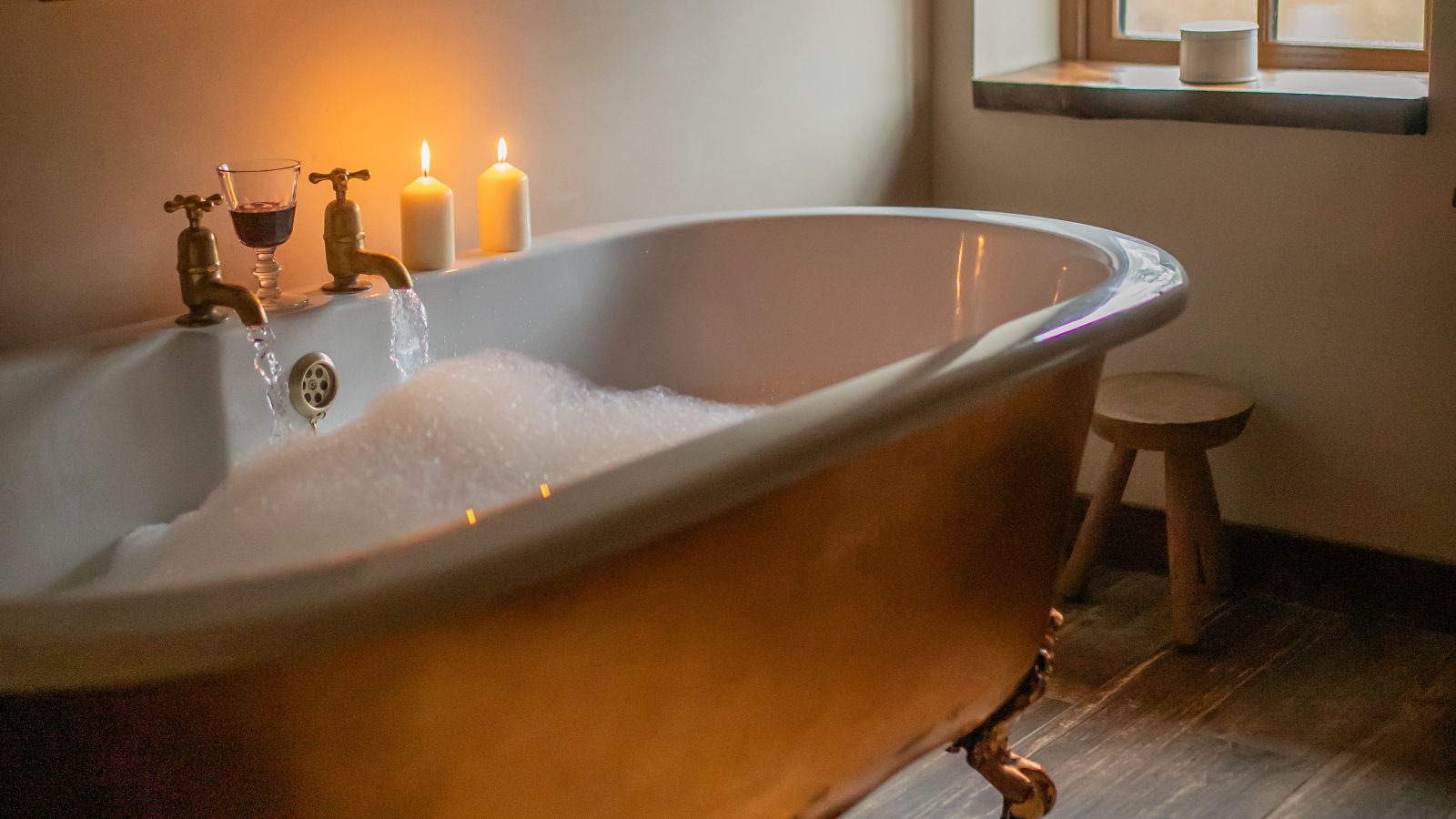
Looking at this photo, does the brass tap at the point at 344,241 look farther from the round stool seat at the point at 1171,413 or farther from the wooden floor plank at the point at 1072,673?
the round stool seat at the point at 1171,413

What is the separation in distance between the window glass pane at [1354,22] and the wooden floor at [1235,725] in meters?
0.93

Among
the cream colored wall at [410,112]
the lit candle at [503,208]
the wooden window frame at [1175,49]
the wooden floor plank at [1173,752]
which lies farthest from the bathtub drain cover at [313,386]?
the wooden window frame at [1175,49]

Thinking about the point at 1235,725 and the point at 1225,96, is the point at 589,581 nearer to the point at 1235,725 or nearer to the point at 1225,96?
the point at 1235,725

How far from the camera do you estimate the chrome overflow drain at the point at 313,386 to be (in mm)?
1612

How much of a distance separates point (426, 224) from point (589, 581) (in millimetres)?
921

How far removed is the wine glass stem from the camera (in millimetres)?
1635

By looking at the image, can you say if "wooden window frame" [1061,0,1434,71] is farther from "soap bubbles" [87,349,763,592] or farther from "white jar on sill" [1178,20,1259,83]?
"soap bubbles" [87,349,763,592]

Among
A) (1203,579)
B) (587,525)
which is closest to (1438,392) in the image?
(1203,579)

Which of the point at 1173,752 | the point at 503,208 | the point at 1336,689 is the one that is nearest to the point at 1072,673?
the point at 1173,752

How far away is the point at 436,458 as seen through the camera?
1.53m

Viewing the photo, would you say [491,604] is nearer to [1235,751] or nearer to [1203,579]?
[1235,751]

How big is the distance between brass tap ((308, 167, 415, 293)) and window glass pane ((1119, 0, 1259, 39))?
1577 mm

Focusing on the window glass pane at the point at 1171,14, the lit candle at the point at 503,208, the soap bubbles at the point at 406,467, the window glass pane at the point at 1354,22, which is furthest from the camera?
the window glass pane at the point at 1171,14

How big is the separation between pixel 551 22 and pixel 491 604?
133 cm
